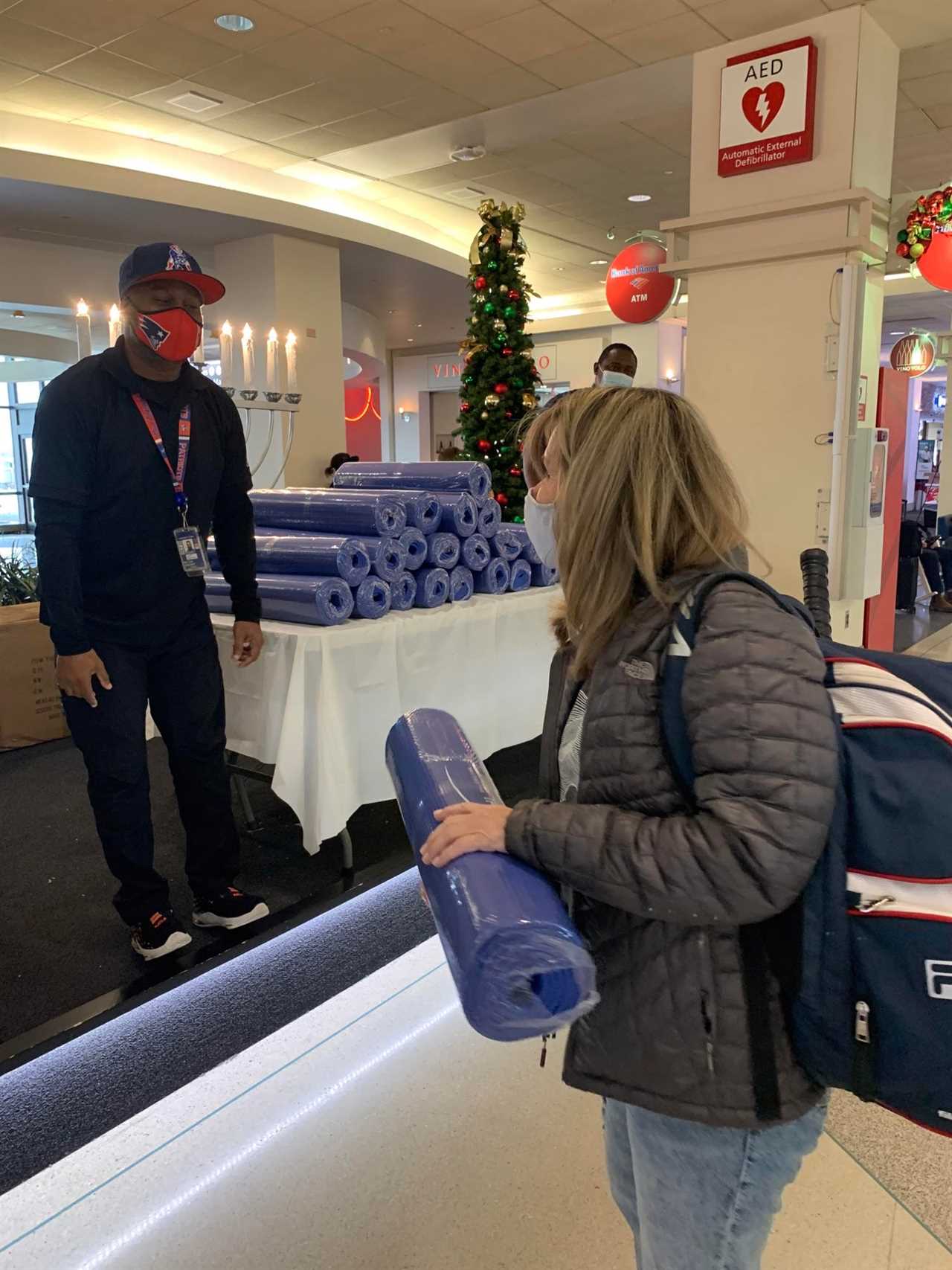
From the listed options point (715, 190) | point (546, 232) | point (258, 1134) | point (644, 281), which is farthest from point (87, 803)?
point (546, 232)

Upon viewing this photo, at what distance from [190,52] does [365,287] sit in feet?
19.8

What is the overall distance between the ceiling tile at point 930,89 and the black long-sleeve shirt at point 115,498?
5.95m

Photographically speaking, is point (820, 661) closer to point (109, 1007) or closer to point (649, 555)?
point (649, 555)

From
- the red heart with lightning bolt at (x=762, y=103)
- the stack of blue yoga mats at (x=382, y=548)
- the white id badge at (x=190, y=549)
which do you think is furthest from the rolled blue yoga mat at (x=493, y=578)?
the red heart with lightning bolt at (x=762, y=103)

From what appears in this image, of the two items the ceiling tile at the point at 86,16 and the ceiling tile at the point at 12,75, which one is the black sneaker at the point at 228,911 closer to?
the ceiling tile at the point at 86,16

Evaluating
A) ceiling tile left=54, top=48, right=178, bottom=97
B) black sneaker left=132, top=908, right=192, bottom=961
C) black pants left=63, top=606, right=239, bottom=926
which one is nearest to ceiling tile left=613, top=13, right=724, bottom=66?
ceiling tile left=54, top=48, right=178, bottom=97

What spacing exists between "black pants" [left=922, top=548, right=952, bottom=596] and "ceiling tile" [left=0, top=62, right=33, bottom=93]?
9132mm

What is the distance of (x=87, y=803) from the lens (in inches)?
144

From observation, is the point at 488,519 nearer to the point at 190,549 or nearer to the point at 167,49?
the point at 190,549

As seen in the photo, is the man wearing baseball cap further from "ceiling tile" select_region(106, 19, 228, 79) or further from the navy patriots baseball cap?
"ceiling tile" select_region(106, 19, 228, 79)

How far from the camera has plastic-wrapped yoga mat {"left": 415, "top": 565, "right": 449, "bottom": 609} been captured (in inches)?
131

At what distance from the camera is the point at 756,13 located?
5.14 m

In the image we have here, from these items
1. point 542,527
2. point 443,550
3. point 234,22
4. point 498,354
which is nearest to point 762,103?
point 498,354

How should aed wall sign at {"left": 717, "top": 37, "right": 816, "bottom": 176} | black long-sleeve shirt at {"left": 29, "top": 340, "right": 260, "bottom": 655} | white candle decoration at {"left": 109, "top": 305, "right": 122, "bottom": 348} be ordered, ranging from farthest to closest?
aed wall sign at {"left": 717, "top": 37, "right": 816, "bottom": 176} < white candle decoration at {"left": 109, "top": 305, "right": 122, "bottom": 348} < black long-sleeve shirt at {"left": 29, "top": 340, "right": 260, "bottom": 655}
